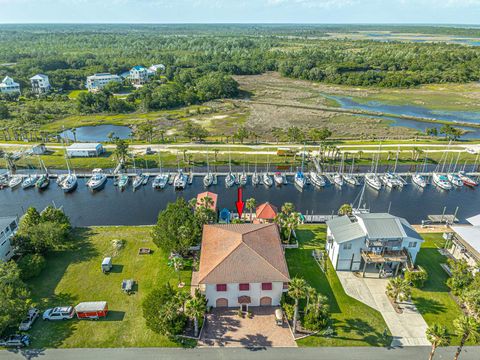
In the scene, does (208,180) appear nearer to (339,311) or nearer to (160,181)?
(160,181)

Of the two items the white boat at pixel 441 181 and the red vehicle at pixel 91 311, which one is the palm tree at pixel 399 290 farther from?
the white boat at pixel 441 181

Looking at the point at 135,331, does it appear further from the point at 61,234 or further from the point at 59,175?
the point at 59,175

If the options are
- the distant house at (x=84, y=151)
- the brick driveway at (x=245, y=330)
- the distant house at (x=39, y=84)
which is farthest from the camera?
the distant house at (x=39, y=84)

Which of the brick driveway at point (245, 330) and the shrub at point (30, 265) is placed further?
the shrub at point (30, 265)

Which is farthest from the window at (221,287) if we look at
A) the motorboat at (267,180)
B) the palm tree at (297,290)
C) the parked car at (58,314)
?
the motorboat at (267,180)

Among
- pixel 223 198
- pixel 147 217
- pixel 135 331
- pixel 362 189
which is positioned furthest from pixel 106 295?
pixel 362 189

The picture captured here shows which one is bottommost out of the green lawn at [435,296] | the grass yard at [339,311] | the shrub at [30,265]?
the grass yard at [339,311]
